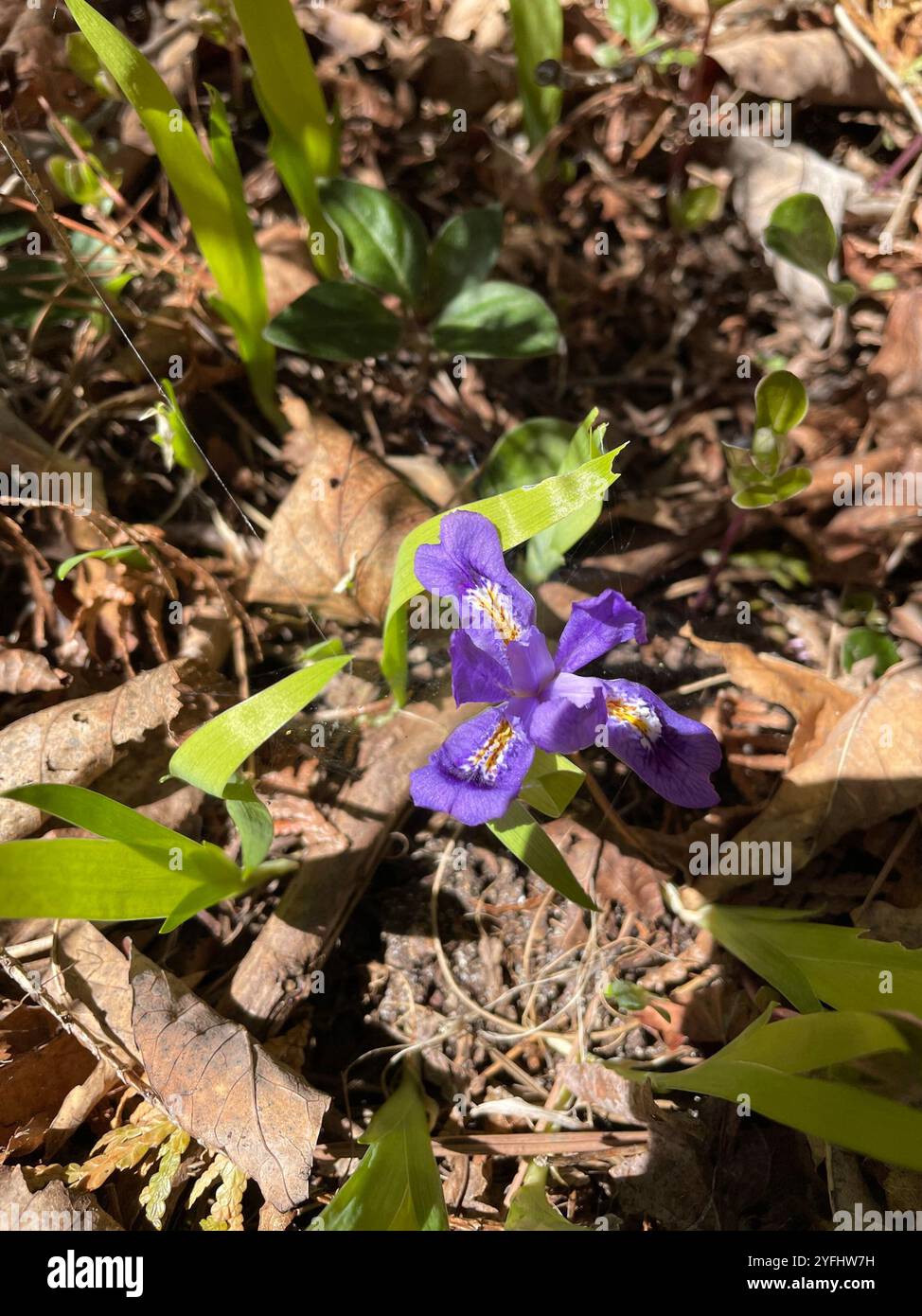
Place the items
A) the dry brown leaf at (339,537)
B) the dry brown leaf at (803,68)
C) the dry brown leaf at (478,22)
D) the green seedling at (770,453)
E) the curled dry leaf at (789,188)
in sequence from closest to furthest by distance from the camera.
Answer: the green seedling at (770,453) → the dry brown leaf at (339,537) → the curled dry leaf at (789,188) → the dry brown leaf at (803,68) → the dry brown leaf at (478,22)

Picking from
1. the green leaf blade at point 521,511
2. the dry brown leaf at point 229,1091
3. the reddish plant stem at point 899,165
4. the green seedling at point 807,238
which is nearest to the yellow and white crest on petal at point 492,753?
the green leaf blade at point 521,511

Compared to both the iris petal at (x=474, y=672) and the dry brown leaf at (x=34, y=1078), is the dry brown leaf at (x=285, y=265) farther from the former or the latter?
the dry brown leaf at (x=34, y=1078)

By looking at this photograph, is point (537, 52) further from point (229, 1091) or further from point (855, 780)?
point (229, 1091)

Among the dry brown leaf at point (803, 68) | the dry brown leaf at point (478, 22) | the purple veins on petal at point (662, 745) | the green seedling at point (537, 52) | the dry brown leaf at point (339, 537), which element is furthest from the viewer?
the dry brown leaf at point (478, 22)

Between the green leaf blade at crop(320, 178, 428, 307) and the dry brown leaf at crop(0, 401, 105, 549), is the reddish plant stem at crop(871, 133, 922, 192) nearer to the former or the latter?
the green leaf blade at crop(320, 178, 428, 307)

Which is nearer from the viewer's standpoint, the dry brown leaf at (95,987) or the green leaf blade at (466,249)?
the dry brown leaf at (95,987)

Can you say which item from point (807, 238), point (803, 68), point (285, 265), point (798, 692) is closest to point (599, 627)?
point (798, 692)

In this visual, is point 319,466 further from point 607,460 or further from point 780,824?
point 780,824

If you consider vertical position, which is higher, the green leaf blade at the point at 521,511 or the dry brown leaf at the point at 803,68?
the dry brown leaf at the point at 803,68
